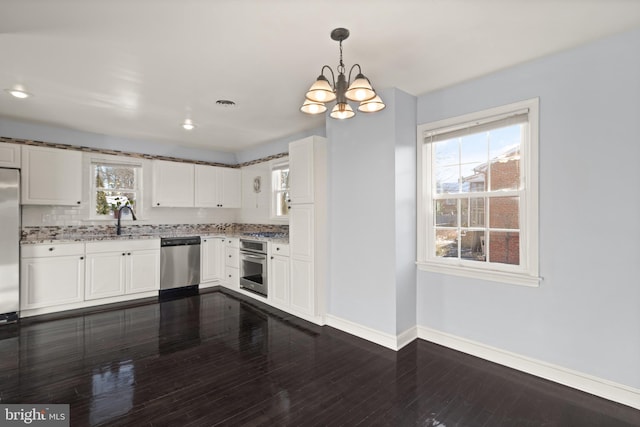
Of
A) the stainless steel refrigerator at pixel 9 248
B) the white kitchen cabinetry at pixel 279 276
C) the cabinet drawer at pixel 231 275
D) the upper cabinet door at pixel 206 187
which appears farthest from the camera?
the upper cabinet door at pixel 206 187

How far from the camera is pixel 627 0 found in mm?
1869

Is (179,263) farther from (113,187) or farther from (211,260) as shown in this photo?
(113,187)

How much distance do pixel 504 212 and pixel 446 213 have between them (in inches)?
20.5

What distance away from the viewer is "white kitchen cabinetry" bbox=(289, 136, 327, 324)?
3.68 m

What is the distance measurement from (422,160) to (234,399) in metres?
2.64

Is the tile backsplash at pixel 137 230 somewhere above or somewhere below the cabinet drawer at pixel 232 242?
above

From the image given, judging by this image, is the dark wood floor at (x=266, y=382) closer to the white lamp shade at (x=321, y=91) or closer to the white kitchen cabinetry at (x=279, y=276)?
the white kitchen cabinetry at (x=279, y=276)

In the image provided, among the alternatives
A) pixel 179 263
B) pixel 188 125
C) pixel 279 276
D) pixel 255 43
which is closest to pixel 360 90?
pixel 255 43

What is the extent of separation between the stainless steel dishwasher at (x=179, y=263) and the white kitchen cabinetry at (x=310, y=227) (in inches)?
85.4

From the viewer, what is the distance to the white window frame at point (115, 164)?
15.8ft

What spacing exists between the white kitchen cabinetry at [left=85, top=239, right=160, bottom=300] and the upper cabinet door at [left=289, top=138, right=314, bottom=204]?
2457 mm

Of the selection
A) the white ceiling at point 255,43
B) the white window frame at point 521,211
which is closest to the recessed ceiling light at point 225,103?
the white ceiling at point 255,43

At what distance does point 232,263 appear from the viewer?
521 centimetres

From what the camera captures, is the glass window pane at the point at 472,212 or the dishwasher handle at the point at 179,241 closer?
the glass window pane at the point at 472,212
